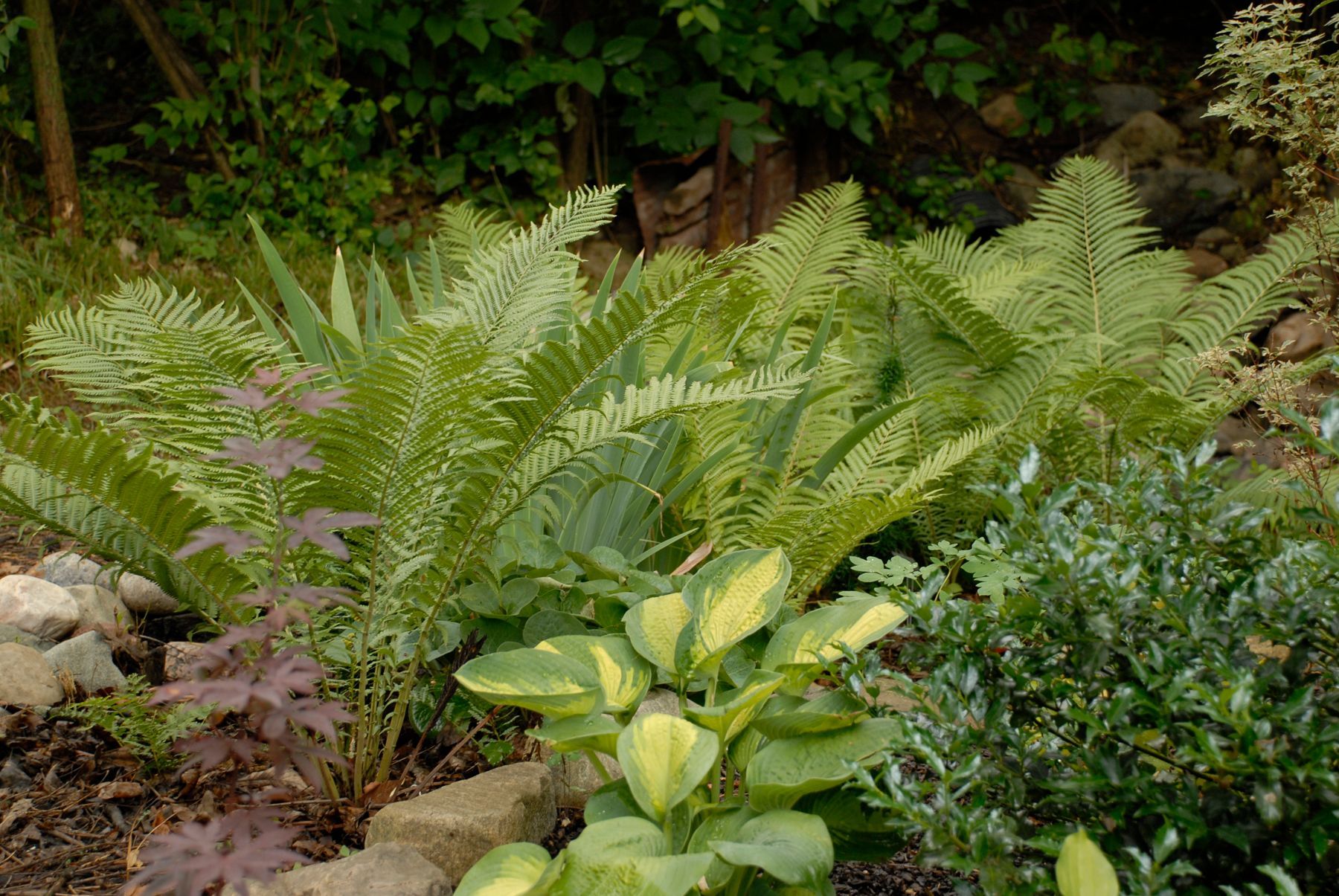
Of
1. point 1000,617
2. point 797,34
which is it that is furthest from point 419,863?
point 797,34

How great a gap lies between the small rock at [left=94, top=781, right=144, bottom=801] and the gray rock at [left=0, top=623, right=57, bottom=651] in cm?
49

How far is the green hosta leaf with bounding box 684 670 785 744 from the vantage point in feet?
4.88

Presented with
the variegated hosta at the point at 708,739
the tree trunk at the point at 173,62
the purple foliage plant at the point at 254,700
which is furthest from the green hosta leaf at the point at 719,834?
the tree trunk at the point at 173,62

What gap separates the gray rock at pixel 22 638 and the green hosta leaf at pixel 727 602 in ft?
4.36

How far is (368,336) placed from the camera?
8.68ft

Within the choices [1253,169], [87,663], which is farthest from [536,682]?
[1253,169]

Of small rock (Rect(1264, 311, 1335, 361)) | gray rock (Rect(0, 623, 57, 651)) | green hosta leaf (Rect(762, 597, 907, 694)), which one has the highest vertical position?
green hosta leaf (Rect(762, 597, 907, 694))

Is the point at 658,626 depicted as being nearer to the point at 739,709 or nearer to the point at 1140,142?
the point at 739,709

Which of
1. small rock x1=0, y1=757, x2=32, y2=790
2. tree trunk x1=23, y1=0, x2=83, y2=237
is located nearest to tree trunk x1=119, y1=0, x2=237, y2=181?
tree trunk x1=23, y1=0, x2=83, y2=237

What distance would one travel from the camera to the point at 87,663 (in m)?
2.06

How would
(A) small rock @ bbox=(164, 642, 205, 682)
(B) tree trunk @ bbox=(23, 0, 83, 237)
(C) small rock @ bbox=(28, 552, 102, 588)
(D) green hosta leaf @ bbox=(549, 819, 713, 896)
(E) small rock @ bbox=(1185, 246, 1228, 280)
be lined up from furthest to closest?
1. (E) small rock @ bbox=(1185, 246, 1228, 280)
2. (B) tree trunk @ bbox=(23, 0, 83, 237)
3. (C) small rock @ bbox=(28, 552, 102, 588)
4. (A) small rock @ bbox=(164, 642, 205, 682)
5. (D) green hosta leaf @ bbox=(549, 819, 713, 896)

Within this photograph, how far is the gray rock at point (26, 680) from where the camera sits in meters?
1.95

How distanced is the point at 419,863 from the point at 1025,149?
261 inches

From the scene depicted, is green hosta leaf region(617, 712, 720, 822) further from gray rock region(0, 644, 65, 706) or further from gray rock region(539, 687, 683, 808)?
gray rock region(0, 644, 65, 706)
